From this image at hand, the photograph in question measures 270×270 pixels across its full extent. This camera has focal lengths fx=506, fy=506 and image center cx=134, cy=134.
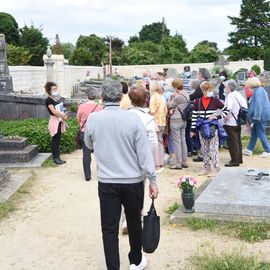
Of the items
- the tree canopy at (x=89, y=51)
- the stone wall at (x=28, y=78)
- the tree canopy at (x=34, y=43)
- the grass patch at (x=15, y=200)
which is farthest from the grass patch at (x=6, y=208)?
the tree canopy at (x=89, y=51)

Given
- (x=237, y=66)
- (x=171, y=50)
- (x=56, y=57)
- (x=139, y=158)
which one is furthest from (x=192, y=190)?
(x=171, y=50)

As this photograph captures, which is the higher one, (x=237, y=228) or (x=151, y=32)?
(x=151, y=32)

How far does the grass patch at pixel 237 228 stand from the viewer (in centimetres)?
516

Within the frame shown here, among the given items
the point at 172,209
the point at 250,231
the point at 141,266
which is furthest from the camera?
the point at 172,209

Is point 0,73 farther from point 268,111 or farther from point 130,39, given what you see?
point 130,39

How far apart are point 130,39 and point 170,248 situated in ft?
225

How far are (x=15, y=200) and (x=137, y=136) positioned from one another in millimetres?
3576

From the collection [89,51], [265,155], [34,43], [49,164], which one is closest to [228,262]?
[49,164]

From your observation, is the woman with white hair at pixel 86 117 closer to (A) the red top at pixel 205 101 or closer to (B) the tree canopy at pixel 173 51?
(A) the red top at pixel 205 101

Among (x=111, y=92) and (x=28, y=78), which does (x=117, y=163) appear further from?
(x=28, y=78)

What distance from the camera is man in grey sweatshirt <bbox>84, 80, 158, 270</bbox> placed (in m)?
3.99

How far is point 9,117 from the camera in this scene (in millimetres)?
13875

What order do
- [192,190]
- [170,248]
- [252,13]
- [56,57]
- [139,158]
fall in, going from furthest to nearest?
[252,13]
[56,57]
[192,190]
[170,248]
[139,158]

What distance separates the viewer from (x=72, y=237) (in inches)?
217
